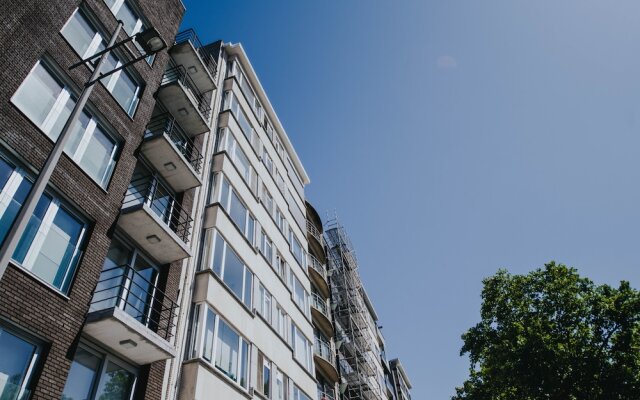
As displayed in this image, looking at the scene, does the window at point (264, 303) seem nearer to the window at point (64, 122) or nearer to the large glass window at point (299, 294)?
the large glass window at point (299, 294)

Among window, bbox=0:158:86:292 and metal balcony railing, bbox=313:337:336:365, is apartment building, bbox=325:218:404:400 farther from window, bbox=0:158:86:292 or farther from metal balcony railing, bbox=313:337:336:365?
window, bbox=0:158:86:292

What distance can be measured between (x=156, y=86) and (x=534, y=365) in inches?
924

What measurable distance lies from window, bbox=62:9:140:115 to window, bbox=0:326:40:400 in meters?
7.61

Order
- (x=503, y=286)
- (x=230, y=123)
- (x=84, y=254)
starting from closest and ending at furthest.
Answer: (x=84, y=254) < (x=230, y=123) < (x=503, y=286)

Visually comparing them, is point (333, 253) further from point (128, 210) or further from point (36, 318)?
point (36, 318)

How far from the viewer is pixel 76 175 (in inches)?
418

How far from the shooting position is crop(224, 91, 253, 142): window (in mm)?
21747

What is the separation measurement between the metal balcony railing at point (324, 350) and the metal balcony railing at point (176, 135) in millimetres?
12457

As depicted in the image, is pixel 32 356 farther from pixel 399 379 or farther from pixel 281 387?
pixel 399 379

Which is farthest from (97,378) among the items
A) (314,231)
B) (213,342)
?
(314,231)

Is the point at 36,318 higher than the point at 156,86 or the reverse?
the reverse

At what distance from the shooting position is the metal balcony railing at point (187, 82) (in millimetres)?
17969

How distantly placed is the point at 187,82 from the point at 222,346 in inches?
437

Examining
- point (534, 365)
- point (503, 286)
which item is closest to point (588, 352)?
point (534, 365)
